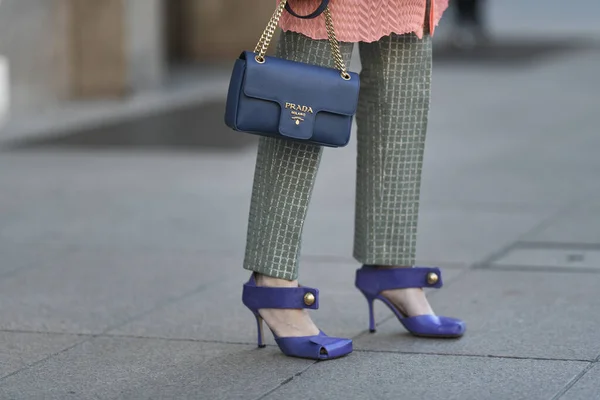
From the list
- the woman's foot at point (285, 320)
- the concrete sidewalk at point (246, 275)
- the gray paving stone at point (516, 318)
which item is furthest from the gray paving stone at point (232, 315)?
the woman's foot at point (285, 320)

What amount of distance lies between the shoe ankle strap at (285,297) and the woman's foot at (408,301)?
36 cm

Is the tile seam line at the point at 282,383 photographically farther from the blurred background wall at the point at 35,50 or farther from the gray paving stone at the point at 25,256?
the blurred background wall at the point at 35,50

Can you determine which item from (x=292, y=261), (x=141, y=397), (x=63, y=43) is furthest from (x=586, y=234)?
(x=63, y=43)

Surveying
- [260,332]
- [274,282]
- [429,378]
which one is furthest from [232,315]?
[429,378]

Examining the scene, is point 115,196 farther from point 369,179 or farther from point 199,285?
point 369,179

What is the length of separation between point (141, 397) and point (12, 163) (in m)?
5.13

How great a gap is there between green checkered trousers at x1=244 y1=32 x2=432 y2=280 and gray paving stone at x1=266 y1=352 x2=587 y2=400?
1.16 ft

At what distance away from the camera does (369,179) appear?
13.1 ft

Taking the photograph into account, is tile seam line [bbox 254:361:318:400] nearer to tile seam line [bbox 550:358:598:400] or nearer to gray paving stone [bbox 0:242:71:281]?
tile seam line [bbox 550:358:598:400]

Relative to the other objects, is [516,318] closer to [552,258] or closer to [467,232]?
[552,258]

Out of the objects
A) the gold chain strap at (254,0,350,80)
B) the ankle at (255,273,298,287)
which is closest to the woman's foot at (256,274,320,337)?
the ankle at (255,273,298,287)

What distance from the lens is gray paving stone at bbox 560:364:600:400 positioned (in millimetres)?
3327

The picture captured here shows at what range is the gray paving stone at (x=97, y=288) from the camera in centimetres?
438

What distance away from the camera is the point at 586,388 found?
3.40m
